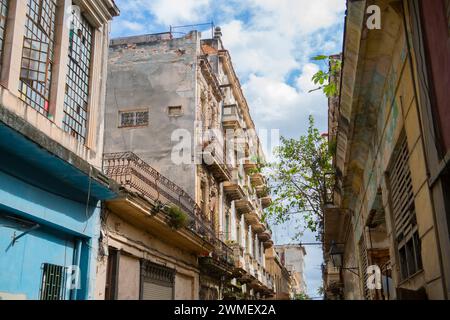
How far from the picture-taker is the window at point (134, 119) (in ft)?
67.1

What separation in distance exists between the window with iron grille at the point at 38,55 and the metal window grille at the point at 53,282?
9.44 ft

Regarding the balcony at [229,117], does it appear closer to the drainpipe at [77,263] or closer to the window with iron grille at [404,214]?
the drainpipe at [77,263]

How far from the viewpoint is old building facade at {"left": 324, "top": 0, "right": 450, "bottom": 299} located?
4355 millimetres

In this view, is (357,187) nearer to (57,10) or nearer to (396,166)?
(396,166)

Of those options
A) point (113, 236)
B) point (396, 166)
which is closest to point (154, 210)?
point (113, 236)

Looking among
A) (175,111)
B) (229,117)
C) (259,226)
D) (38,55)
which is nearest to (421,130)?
(38,55)

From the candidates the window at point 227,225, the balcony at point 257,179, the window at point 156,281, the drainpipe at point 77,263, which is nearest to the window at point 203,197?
the window at point 227,225

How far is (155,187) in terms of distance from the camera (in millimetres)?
14828

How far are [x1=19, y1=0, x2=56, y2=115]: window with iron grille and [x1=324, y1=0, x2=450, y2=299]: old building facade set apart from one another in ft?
17.7

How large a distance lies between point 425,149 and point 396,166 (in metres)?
1.95

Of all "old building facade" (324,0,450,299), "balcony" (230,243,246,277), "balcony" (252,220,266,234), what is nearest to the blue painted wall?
"old building facade" (324,0,450,299)

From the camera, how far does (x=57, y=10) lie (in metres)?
10.3

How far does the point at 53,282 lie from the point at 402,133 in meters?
6.86
